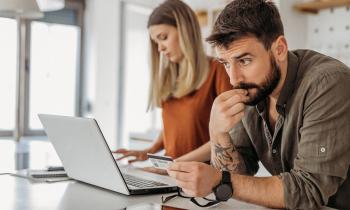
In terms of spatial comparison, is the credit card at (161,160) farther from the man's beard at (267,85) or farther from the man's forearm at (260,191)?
the man's beard at (267,85)

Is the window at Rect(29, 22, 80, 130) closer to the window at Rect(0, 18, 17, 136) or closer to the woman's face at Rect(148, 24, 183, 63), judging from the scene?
the window at Rect(0, 18, 17, 136)

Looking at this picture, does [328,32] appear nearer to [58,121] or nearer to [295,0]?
[295,0]

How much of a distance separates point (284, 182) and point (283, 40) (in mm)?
394

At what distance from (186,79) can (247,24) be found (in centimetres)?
69

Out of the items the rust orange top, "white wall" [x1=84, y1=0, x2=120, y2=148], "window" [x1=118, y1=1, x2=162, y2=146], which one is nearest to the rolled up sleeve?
the rust orange top

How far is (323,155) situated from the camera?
111 centimetres

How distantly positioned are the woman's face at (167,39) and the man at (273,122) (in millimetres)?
536

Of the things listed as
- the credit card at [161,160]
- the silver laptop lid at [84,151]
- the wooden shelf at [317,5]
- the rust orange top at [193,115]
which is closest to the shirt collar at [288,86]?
the credit card at [161,160]

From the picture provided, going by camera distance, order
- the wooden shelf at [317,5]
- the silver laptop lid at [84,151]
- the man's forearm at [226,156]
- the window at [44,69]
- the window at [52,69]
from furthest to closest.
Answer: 1. the window at [52,69]
2. the window at [44,69]
3. the wooden shelf at [317,5]
4. the man's forearm at [226,156]
5. the silver laptop lid at [84,151]

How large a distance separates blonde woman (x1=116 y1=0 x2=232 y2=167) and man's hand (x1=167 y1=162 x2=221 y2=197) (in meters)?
0.75

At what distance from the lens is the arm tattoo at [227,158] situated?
4.68 ft

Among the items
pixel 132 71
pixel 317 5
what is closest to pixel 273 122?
pixel 317 5

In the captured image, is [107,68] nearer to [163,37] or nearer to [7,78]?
[7,78]

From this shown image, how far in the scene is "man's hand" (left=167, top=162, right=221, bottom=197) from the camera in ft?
3.57
